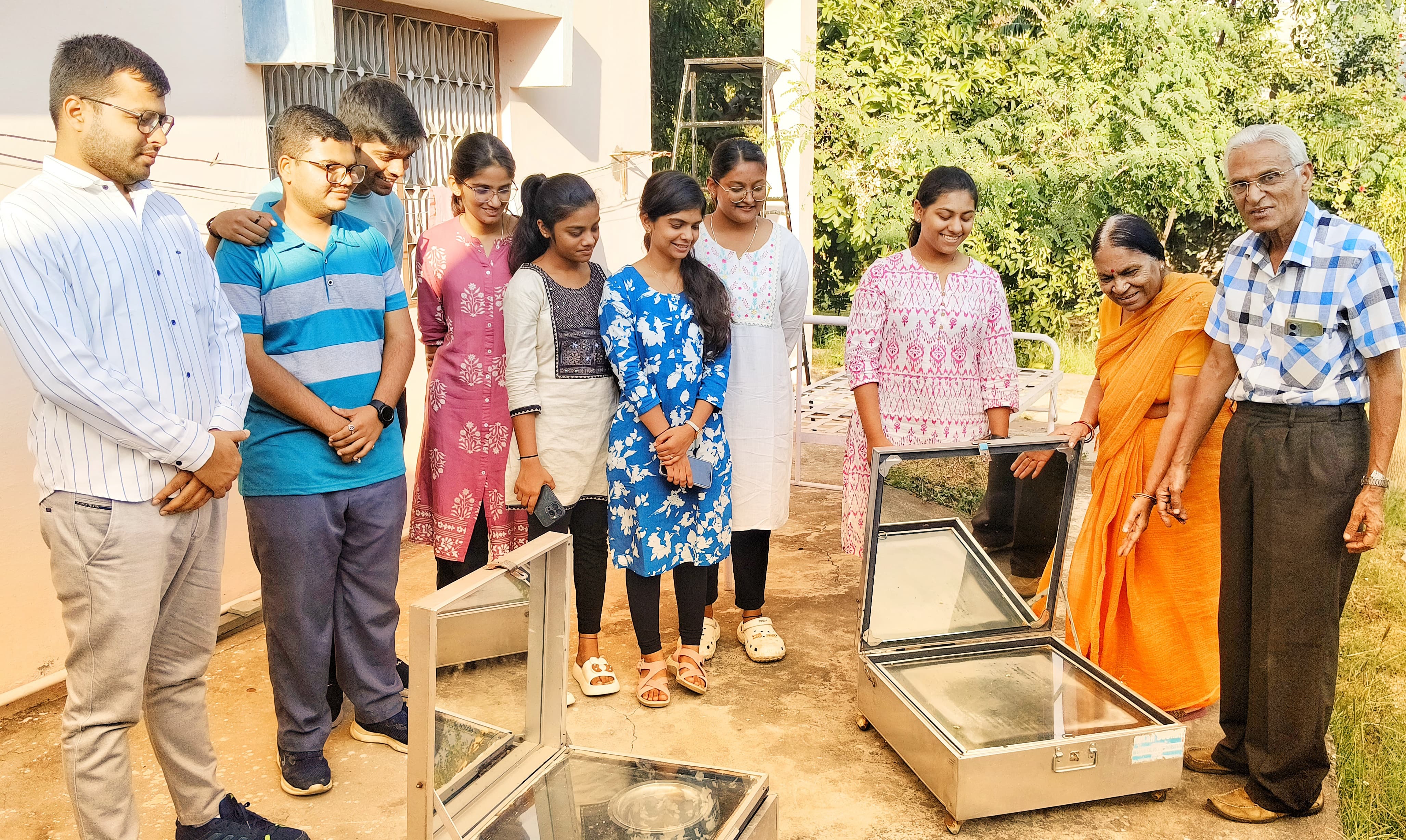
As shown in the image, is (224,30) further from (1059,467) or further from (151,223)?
(1059,467)

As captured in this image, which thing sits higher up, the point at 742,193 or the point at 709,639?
the point at 742,193

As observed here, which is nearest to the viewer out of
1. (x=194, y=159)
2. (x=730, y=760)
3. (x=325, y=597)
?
(x=325, y=597)

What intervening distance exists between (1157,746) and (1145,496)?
2.35ft

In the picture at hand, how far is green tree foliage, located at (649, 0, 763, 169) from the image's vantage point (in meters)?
14.3

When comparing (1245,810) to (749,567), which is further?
(749,567)

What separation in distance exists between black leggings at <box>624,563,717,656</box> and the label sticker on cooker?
1.37 m

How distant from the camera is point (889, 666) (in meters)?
3.10

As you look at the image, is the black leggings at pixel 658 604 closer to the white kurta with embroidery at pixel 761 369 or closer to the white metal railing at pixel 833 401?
the white kurta with embroidery at pixel 761 369

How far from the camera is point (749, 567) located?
12.4 feet

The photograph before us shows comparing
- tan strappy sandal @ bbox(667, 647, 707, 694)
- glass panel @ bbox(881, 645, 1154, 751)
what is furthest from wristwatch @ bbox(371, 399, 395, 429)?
glass panel @ bbox(881, 645, 1154, 751)

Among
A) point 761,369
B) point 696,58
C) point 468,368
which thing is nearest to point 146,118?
point 468,368

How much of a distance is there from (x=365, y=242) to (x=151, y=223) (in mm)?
625

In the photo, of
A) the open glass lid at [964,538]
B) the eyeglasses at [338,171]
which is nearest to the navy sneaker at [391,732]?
the open glass lid at [964,538]

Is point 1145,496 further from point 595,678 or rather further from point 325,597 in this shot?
point 325,597
